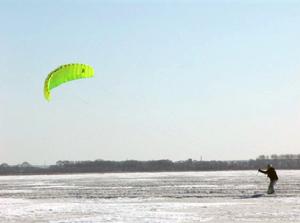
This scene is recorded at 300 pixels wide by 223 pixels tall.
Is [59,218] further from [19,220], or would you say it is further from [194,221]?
[194,221]

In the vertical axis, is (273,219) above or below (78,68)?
below

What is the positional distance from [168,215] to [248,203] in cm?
352

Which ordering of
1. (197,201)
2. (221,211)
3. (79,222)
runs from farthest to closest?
(197,201)
(221,211)
(79,222)

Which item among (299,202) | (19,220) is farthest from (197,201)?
(19,220)

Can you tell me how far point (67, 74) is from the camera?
17047 mm

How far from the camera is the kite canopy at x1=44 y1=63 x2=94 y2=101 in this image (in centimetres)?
1692

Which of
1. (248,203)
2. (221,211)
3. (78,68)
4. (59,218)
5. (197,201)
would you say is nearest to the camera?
(59,218)

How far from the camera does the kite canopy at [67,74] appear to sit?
666 inches

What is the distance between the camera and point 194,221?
1099 centimetres

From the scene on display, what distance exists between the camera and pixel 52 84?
690 inches

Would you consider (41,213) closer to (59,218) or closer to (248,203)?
(59,218)

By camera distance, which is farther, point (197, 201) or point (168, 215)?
point (197, 201)

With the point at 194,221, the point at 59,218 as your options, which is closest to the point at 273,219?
the point at 194,221

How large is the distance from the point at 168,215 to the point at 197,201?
12.6 feet
